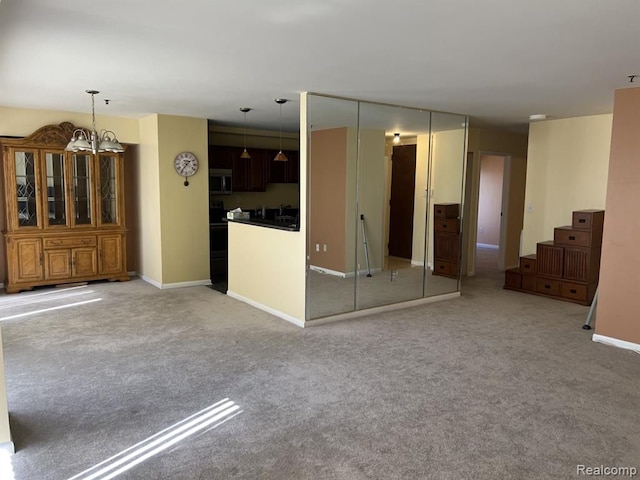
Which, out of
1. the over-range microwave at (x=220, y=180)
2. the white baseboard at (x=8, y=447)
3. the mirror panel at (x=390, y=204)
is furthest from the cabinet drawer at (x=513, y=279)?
the white baseboard at (x=8, y=447)

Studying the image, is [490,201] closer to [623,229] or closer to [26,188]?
[623,229]

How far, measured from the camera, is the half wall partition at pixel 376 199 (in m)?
4.88

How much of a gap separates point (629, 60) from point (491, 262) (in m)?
5.83

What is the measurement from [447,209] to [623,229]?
2.35 m

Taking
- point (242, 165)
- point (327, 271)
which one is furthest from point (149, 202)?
point (327, 271)

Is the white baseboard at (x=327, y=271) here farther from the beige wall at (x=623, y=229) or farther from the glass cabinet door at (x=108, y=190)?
the glass cabinet door at (x=108, y=190)

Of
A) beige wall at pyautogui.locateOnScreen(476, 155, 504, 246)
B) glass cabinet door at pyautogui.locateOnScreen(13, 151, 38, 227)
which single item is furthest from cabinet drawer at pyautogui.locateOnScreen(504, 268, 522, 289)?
glass cabinet door at pyautogui.locateOnScreen(13, 151, 38, 227)

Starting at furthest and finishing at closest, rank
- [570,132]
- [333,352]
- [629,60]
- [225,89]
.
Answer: [570,132], [225,89], [333,352], [629,60]

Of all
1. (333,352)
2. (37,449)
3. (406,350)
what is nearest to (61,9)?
(37,449)

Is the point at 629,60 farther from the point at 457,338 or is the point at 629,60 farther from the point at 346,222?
the point at 346,222

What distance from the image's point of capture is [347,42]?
9.44ft

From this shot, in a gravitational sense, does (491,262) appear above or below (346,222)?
below

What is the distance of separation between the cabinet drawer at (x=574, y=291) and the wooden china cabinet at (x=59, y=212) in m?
5.98

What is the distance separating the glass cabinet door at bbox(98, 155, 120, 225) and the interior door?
385 centimetres
